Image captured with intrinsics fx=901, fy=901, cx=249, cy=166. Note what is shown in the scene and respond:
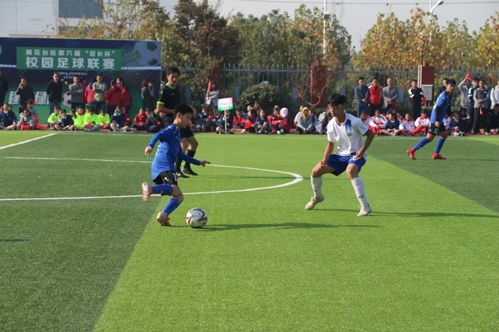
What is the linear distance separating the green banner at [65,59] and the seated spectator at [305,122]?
815 centimetres

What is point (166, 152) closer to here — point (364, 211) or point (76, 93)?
point (364, 211)

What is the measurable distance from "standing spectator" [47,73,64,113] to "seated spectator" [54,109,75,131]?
116cm

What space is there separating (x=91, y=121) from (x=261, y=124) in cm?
691

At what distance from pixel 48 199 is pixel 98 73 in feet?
85.2

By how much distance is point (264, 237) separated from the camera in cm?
1007

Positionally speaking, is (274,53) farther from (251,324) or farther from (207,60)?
(251,324)

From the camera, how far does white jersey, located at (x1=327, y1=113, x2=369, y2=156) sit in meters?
12.2

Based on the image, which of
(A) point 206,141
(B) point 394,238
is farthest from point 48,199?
(A) point 206,141

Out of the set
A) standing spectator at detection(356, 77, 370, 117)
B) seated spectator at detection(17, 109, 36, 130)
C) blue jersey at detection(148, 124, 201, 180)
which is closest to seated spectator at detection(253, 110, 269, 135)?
standing spectator at detection(356, 77, 370, 117)

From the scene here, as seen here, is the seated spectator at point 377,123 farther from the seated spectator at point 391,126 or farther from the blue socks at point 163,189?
the blue socks at point 163,189

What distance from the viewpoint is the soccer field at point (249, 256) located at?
6.68m

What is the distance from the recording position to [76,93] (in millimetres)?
37625

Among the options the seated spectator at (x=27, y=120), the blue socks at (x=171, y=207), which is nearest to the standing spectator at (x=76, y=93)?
the seated spectator at (x=27, y=120)

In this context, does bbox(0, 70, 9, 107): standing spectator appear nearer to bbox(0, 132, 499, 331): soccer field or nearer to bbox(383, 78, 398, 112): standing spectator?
bbox(383, 78, 398, 112): standing spectator
